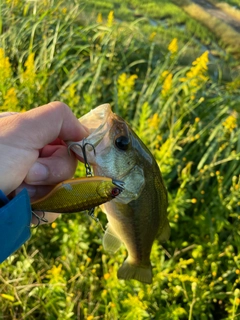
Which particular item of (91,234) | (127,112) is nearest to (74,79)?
(127,112)

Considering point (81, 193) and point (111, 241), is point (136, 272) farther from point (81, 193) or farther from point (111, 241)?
point (81, 193)

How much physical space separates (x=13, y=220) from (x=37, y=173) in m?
0.21

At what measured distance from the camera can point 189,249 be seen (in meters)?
2.53

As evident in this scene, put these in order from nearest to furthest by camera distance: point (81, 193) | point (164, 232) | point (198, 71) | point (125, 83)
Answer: point (81, 193)
point (164, 232)
point (198, 71)
point (125, 83)

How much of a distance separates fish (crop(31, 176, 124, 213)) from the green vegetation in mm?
838

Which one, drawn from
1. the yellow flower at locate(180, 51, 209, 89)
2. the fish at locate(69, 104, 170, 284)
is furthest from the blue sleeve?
the yellow flower at locate(180, 51, 209, 89)

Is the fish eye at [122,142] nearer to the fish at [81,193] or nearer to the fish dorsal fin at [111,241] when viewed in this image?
the fish at [81,193]

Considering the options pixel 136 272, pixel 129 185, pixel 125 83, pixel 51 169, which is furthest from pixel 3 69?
pixel 136 272

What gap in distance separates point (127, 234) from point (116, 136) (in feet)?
1.71

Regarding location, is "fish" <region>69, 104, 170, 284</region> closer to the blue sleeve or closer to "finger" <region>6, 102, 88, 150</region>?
"finger" <region>6, 102, 88, 150</region>

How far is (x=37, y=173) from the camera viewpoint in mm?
1326

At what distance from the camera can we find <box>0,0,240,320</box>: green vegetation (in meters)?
2.05

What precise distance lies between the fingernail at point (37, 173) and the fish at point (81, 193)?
204 millimetres

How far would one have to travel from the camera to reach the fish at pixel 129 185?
1.32m
